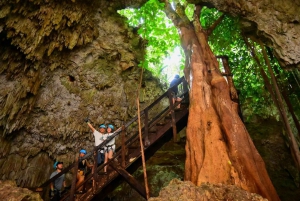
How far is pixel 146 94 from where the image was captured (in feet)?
34.7

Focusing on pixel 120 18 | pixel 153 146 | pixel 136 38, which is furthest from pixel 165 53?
pixel 153 146

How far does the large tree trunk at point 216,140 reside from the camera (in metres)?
3.69

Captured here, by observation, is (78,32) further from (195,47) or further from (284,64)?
(284,64)

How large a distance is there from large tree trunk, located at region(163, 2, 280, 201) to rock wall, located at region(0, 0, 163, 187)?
4991mm

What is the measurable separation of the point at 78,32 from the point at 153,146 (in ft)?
20.2

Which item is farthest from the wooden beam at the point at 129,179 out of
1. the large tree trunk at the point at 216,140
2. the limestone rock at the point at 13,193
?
the limestone rock at the point at 13,193

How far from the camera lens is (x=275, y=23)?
18.9ft

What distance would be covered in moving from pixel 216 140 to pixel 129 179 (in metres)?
2.41

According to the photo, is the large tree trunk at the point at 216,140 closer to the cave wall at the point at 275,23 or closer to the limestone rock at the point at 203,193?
the limestone rock at the point at 203,193

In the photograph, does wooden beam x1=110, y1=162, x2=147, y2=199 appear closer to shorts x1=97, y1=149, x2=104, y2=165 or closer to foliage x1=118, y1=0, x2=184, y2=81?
shorts x1=97, y1=149, x2=104, y2=165

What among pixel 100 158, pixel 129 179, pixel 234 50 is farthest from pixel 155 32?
pixel 129 179

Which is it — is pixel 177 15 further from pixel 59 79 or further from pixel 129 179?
pixel 129 179

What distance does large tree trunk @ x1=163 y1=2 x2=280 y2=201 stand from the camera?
3.69m

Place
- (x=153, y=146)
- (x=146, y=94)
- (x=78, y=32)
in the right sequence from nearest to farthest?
(x=153, y=146)
(x=78, y=32)
(x=146, y=94)
